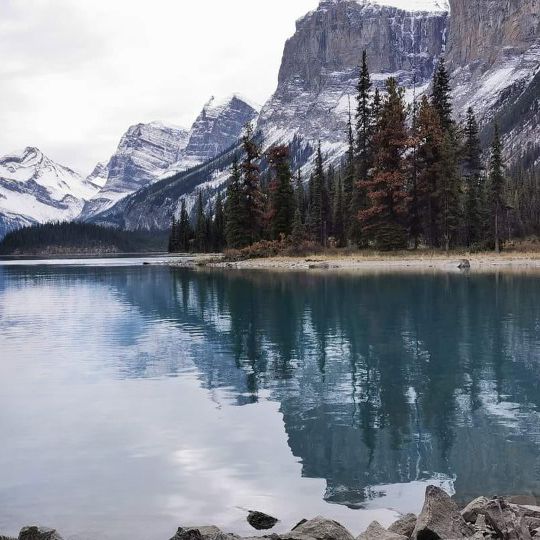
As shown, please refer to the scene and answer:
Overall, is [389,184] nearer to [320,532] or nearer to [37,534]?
[320,532]

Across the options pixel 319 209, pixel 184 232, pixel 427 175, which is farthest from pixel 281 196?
pixel 184 232

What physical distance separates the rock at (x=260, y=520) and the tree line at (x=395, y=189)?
62.1 meters

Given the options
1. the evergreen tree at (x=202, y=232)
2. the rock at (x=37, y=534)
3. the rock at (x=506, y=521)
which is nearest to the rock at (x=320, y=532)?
the rock at (x=506, y=521)

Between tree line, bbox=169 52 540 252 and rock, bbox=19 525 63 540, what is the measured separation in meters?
63.8

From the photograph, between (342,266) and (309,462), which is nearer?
(309,462)

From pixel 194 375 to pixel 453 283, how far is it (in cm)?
3094

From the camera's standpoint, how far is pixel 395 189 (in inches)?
2778

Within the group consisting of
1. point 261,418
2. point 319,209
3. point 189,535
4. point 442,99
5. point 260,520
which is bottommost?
point 260,520

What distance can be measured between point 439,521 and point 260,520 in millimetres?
2679

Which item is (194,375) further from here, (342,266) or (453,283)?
(342,266)

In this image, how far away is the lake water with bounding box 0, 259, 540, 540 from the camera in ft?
34.0

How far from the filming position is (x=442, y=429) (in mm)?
13445

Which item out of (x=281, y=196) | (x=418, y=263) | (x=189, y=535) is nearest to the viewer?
(x=189, y=535)

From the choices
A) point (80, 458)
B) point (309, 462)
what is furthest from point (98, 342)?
point (309, 462)
